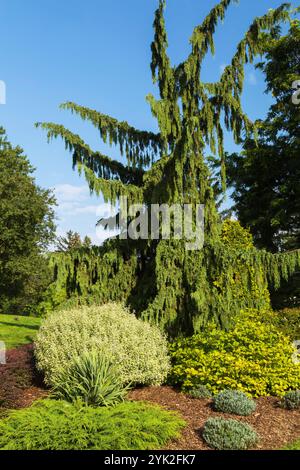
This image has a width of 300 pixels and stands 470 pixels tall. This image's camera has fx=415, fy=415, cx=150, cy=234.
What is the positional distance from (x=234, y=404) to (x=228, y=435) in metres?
1.31

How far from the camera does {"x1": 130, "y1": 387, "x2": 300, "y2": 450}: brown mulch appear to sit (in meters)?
6.70

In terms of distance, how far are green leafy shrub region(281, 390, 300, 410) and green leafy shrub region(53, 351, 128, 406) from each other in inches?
127

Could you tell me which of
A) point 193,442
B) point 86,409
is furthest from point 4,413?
point 193,442

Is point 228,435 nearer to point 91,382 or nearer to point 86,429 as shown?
point 86,429

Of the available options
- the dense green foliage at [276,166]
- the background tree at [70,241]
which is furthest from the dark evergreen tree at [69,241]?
the dense green foliage at [276,166]

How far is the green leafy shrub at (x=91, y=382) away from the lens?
768cm

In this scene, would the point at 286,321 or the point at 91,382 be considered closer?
the point at 91,382

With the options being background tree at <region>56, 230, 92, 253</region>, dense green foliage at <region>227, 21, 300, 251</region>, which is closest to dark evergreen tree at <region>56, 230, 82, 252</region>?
background tree at <region>56, 230, 92, 253</region>

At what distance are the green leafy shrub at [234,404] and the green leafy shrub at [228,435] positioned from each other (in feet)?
3.08

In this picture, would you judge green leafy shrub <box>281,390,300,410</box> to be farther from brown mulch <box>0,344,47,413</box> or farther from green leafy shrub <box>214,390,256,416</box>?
brown mulch <box>0,344,47,413</box>

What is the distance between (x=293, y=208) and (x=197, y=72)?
10.7 meters

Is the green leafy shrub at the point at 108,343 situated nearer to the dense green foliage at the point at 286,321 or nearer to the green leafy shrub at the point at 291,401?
the green leafy shrub at the point at 291,401

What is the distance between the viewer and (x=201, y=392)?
8625 millimetres

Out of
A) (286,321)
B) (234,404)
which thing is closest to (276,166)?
(286,321)
